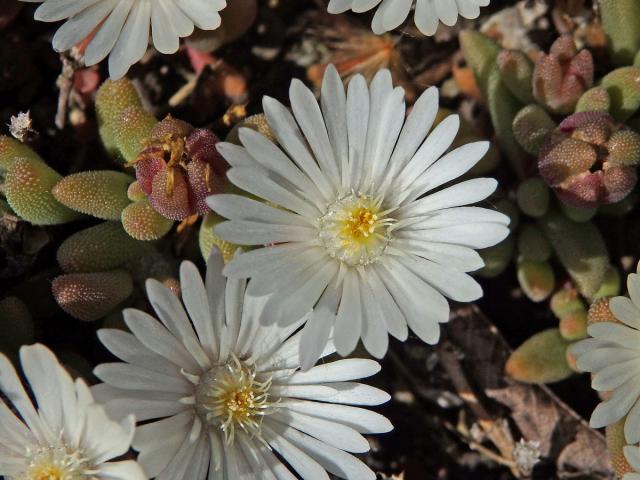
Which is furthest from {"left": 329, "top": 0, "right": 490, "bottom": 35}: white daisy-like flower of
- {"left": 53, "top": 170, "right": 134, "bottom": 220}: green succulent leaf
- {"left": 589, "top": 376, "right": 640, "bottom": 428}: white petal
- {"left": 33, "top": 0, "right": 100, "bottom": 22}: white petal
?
{"left": 589, "top": 376, "right": 640, "bottom": 428}: white petal

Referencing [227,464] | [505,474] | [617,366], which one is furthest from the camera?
[505,474]

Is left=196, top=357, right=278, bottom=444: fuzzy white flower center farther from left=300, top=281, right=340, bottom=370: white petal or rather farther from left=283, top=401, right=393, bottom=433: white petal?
left=300, top=281, right=340, bottom=370: white petal

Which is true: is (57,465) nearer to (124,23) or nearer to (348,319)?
(348,319)

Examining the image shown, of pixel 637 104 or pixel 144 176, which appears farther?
pixel 637 104

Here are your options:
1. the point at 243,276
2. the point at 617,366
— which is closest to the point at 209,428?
the point at 243,276

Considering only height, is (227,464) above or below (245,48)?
below

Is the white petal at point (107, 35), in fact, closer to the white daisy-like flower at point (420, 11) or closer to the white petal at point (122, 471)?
the white daisy-like flower at point (420, 11)

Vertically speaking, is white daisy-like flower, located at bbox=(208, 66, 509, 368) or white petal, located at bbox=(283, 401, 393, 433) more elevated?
white daisy-like flower, located at bbox=(208, 66, 509, 368)

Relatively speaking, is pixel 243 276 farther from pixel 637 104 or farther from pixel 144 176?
pixel 637 104
